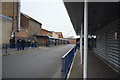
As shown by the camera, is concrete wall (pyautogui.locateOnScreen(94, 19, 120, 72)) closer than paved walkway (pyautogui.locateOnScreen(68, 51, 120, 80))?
No

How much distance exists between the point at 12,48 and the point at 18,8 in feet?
44.7

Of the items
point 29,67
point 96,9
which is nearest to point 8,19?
point 29,67

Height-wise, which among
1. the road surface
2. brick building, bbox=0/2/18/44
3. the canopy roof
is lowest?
the road surface

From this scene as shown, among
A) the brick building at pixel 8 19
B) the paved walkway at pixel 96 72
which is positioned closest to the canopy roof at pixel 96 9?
the paved walkway at pixel 96 72

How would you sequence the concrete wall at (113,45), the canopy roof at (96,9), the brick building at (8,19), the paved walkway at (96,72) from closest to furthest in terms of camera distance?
the canopy roof at (96,9)
the paved walkway at (96,72)
the concrete wall at (113,45)
the brick building at (8,19)

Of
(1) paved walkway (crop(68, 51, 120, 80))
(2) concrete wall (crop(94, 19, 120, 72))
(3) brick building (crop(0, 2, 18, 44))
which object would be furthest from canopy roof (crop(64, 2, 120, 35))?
(3) brick building (crop(0, 2, 18, 44))

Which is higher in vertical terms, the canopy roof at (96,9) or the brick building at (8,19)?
the brick building at (8,19)

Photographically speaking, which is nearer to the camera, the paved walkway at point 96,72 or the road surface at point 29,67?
the paved walkway at point 96,72

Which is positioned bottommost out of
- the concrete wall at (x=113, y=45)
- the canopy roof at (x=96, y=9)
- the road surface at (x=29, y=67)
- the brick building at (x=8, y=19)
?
the road surface at (x=29, y=67)

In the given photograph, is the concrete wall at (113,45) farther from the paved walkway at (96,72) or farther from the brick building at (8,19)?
the brick building at (8,19)

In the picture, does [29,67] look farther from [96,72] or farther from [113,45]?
[113,45]

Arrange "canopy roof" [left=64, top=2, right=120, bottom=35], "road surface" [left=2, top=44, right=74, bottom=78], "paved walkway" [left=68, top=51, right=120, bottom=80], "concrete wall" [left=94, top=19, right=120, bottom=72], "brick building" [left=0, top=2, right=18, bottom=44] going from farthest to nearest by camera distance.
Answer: "brick building" [left=0, top=2, right=18, bottom=44], "concrete wall" [left=94, top=19, right=120, bottom=72], "road surface" [left=2, top=44, right=74, bottom=78], "paved walkway" [left=68, top=51, right=120, bottom=80], "canopy roof" [left=64, top=2, right=120, bottom=35]

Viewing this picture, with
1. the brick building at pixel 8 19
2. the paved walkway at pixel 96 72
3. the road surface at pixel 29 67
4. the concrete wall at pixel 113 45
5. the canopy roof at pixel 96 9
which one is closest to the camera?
the canopy roof at pixel 96 9

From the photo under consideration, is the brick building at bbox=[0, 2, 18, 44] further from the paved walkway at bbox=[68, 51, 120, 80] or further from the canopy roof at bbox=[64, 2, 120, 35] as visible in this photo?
the paved walkway at bbox=[68, 51, 120, 80]
